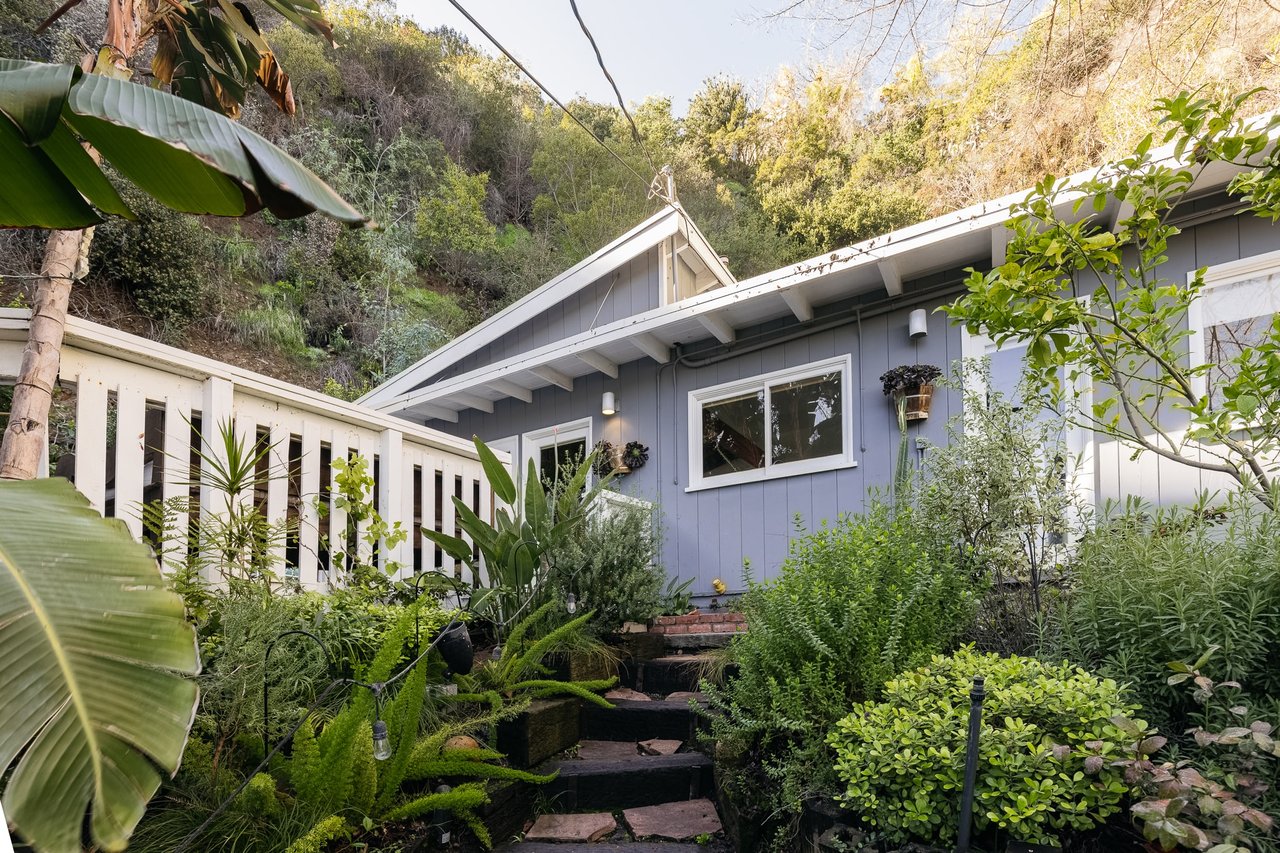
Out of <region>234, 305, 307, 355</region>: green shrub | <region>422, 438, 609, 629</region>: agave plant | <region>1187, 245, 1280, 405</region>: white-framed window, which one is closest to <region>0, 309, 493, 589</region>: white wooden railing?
<region>422, 438, 609, 629</region>: agave plant

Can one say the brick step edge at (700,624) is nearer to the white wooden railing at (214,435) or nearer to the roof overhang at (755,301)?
the white wooden railing at (214,435)

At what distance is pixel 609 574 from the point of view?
4184 millimetres

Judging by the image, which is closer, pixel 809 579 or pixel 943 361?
pixel 809 579

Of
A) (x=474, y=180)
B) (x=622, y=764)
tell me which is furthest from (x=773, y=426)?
(x=474, y=180)

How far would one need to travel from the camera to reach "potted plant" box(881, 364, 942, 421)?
209 inches

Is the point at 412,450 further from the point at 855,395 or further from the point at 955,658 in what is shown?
the point at 855,395

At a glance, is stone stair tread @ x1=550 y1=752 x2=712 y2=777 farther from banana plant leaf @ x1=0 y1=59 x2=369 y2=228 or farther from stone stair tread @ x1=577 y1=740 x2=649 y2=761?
banana plant leaf @ x1=0 y1=59 x2=369 y2=228

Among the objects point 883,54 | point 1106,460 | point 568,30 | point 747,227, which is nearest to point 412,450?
point 568,30

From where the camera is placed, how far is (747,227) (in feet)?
56.1

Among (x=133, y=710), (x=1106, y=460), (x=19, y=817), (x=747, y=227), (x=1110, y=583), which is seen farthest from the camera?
(x=747, y=227)

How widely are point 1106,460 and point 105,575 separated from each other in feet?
16.9

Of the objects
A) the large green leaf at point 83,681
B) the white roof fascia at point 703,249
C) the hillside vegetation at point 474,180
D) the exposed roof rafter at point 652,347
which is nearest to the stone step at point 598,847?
the large green leaf at point 83,681

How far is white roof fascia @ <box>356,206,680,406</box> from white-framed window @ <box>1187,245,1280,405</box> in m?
4.40

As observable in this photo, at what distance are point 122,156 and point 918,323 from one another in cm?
→ 509
